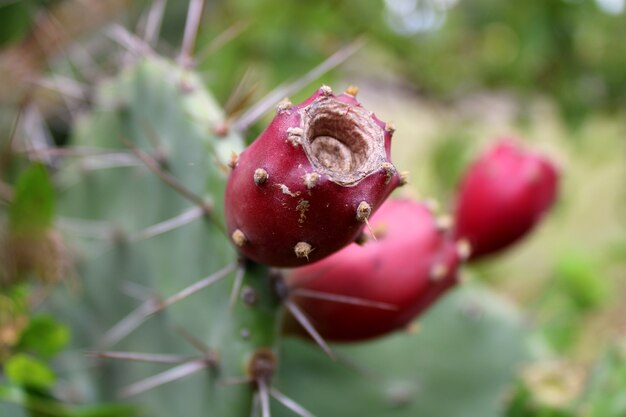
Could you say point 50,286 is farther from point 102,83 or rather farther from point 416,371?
point 416,371

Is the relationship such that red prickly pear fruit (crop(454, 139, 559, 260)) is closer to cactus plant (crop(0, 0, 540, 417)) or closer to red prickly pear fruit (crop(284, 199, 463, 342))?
cactus plant (crop(0, 0, 540, 417))

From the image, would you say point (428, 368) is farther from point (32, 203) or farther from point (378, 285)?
point (32, 203)

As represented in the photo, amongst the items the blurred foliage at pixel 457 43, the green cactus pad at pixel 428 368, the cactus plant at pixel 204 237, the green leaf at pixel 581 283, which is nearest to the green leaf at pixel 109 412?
the cactus plant at pixel 204 237

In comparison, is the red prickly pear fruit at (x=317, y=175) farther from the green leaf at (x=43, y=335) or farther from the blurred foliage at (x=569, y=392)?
the blurred foliage at (x=569, y=392)

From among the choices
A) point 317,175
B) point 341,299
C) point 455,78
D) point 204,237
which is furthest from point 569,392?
point 455,78

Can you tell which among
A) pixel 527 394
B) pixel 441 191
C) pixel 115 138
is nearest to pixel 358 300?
pixel 527 394
